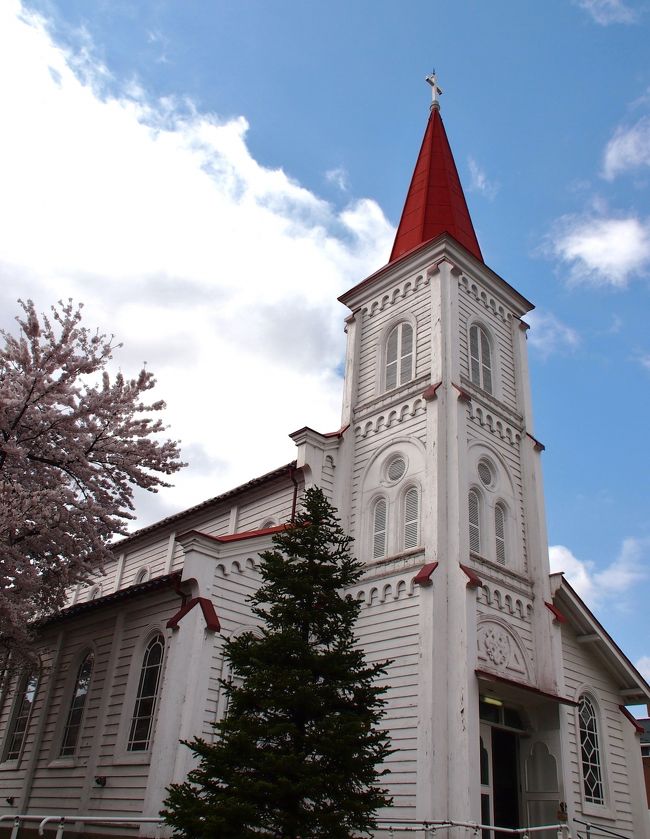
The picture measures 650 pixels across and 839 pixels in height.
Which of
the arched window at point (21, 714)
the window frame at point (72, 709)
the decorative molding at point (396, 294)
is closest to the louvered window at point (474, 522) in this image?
the decorative molding at point (396, 294)

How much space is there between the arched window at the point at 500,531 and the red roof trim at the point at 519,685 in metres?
3.51

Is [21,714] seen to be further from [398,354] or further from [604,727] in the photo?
[604,727]

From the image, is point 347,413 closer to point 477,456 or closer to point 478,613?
point 477,456

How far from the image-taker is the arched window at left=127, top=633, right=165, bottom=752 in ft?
60.6

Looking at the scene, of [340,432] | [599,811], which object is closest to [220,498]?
[340,432]

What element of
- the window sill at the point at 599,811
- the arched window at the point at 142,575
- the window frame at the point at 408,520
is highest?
the arched window at the point at 142,575

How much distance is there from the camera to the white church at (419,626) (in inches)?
655

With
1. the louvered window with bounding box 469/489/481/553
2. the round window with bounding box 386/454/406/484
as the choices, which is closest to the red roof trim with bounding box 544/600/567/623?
the louvered window with bounding box 469/489/481/553

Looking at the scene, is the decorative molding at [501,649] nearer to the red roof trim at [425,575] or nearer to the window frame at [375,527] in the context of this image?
the red roof trim at [425,575]

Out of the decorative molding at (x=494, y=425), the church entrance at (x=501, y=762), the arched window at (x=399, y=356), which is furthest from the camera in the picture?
the arched window at (x=399, y=356)

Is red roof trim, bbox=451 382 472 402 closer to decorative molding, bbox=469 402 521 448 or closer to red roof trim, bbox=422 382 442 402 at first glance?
red roof trim, bbox=422 382 442 402

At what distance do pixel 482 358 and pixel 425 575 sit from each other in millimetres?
8620

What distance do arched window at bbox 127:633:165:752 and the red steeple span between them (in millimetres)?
14260

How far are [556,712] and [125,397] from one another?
43.2ft
